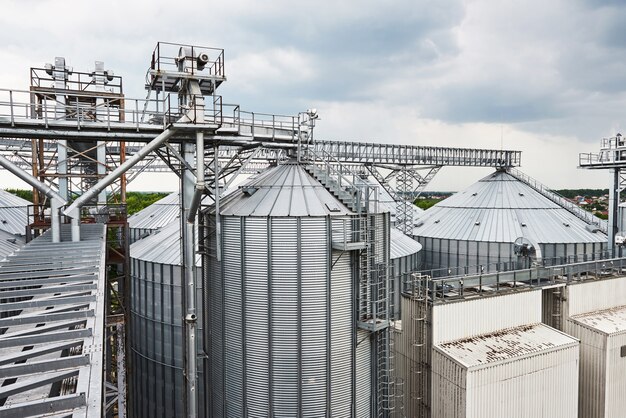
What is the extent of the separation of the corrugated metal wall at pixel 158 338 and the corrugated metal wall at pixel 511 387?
38.2ft

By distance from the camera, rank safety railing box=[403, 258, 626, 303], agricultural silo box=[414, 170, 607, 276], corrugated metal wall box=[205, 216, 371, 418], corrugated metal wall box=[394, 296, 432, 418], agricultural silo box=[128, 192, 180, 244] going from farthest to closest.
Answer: agricultural silo box=[128, 192, 180, 244], agricultural silo box=[414, 170, 607, 276], safety railing box=[403, 258, 626, 303], corrugated metal wall box=[394, 296, 432, 418], corrugated metal wall box=[205, 216, 371, 418]

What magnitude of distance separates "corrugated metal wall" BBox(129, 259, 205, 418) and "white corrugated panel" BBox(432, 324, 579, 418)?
38.8ft

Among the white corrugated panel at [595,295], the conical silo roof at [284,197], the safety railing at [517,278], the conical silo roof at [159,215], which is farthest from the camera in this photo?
the conical silo roof at [159,215]

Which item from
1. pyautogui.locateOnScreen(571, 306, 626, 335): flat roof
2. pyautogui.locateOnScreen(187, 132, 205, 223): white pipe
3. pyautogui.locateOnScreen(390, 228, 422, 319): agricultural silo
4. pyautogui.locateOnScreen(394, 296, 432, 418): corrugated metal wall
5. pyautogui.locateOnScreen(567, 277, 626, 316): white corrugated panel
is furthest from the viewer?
pyautogui.locateOnScreen(390, 228, 422, 319): agricultural silo

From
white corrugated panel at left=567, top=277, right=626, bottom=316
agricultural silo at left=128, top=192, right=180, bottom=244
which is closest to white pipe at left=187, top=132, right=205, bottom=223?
Answer: white corrugated panel at left=567, top=277, right=626, bottom=316

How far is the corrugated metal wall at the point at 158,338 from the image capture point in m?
22.6

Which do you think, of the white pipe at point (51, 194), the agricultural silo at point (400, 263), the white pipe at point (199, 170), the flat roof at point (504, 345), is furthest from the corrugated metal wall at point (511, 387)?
the white pipe at point (51, 194)

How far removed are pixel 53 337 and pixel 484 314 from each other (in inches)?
692

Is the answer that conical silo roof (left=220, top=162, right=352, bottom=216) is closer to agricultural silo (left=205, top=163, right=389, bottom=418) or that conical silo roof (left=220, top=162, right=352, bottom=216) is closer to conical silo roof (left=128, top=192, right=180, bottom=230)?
agricultural silo (left=205, top=163, right=389, bottom=418)

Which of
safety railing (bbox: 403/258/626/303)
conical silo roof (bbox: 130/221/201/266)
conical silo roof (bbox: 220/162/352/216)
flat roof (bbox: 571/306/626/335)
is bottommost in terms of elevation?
flat roof (bbox: 571/306/626/335)

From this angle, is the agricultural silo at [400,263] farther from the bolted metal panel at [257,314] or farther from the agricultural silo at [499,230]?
the bolted metal panel at [257,314]

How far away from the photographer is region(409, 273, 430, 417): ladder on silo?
725 inches

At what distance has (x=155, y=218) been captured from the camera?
3884 cm

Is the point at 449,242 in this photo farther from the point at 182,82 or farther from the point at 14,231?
the point at 14,231
